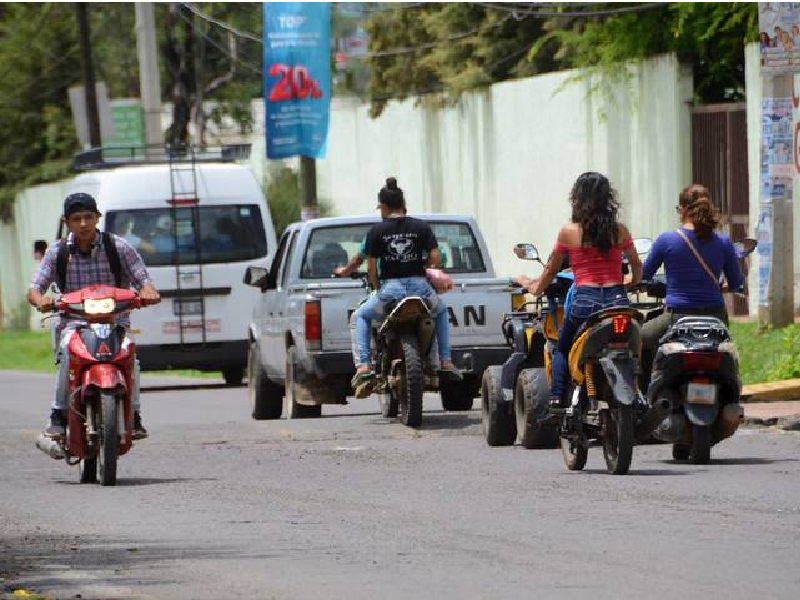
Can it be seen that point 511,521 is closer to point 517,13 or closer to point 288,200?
point 517,13

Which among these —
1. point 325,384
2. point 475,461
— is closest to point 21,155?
point 325,384

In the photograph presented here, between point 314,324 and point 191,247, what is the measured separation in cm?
767

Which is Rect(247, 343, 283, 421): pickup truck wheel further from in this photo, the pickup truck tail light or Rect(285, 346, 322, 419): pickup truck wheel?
the pickup truck tail light

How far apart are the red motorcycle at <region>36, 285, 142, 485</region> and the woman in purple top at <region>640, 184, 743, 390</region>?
3263 mm

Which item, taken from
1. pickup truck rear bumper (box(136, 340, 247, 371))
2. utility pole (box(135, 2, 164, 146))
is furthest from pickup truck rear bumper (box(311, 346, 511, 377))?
utility pole (box(135, 2, 164, 146))

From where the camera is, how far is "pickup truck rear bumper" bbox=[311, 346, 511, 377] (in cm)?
1725

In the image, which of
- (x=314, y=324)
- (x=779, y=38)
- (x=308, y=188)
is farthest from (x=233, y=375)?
(x=779, y=38)

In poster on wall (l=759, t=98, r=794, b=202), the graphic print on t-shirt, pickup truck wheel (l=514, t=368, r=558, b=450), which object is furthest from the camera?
poster on wall (l=759, t=98, r=794, b=202)

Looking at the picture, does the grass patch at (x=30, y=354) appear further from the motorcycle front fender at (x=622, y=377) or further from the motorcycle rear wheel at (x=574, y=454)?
the motorcycle front fender at (x=622, y=377)

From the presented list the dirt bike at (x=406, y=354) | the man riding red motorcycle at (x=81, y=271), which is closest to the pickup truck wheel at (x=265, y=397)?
the dirt bike at (x=406, y=354)

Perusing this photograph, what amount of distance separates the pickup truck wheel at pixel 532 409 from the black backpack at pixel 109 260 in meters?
2.72

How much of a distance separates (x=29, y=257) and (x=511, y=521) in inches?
1590

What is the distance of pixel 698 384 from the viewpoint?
12.5 m

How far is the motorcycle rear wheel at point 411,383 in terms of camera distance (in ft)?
52.3
